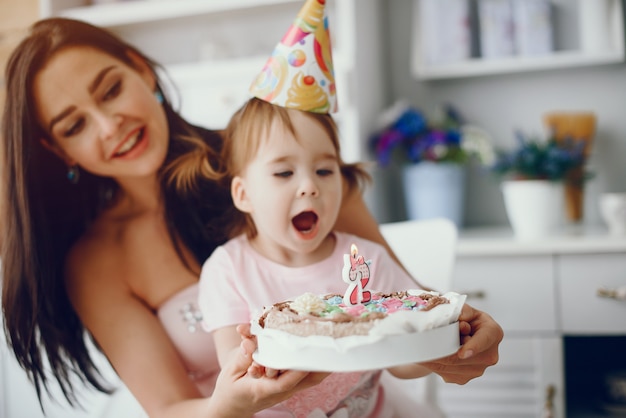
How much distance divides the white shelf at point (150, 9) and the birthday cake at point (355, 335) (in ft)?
5.20

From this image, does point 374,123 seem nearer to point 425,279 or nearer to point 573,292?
point 573,292

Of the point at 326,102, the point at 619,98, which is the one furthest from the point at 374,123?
Answer: the point at 326,102

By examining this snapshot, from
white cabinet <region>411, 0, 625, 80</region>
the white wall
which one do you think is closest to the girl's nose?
white cabinet <region>411, 0, 625, 80</region>

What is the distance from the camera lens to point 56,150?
1.11 meters

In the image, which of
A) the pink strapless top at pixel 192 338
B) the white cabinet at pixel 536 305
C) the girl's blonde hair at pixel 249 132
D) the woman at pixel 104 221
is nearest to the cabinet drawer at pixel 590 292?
the white cabinet at pixel 536 305

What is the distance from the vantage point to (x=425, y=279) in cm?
144

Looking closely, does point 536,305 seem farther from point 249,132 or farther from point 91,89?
point 91,89

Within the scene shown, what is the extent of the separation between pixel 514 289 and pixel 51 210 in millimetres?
1269

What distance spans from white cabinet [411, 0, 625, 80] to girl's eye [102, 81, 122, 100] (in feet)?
4.60

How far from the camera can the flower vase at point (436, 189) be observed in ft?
7.23

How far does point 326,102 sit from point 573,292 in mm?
1188

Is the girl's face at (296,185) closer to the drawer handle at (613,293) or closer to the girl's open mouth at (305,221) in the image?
the girl's open mouth at (305,221)

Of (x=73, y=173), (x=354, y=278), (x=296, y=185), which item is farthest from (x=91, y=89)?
(x=354, y=278)

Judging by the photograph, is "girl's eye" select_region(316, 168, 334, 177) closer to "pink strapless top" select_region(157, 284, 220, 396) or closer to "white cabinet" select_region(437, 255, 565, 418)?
"pink strapless top" select_region(157, 284, 220, 396)
